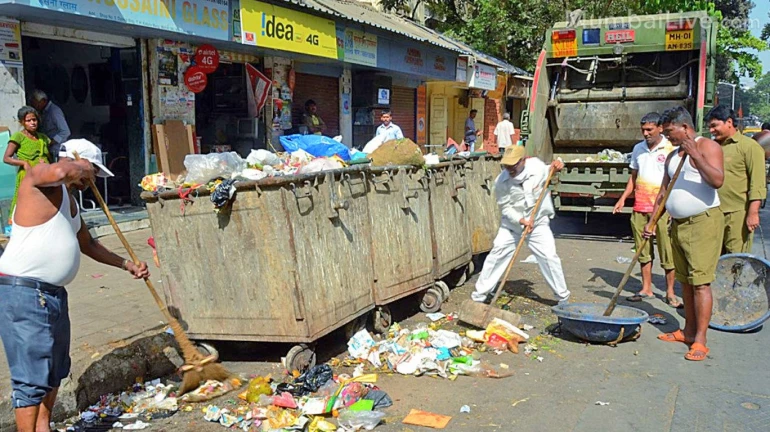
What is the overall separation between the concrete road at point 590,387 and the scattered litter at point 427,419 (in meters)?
0.05

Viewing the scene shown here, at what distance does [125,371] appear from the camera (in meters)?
4.43

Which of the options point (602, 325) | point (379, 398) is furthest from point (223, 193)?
point (602, 325)

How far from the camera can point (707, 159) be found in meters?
4.61

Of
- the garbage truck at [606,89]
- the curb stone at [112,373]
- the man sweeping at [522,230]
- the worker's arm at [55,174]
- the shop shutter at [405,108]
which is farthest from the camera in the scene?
the shop shutter at [405,108]

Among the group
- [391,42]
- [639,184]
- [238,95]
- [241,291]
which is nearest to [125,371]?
[241,291]

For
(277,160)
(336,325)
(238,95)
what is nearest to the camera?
(336,325)

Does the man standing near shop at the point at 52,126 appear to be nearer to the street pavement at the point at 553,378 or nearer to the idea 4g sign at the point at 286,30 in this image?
the street pavement at the point at 553,378

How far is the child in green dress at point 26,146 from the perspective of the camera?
6953 mm

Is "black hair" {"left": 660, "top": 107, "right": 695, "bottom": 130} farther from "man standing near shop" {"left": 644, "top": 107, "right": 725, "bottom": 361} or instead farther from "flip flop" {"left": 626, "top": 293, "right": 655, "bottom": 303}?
"flip flop" {"left": 626, "top": 293, "right": 655, "bottom": 303}

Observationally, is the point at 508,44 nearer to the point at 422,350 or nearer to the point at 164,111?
the point at 164,111

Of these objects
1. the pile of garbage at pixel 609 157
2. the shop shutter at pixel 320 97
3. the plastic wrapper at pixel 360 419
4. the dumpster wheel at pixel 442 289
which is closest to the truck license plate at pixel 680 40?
the pile of garbage at pixel 609 157

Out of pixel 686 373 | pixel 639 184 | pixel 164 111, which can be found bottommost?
pixel 686 373

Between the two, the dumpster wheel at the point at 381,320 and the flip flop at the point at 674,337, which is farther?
the dumpster wheel at the point at 381,320

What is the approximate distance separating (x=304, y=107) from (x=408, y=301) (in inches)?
308
